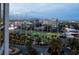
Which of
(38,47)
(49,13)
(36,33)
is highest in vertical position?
(49,13)

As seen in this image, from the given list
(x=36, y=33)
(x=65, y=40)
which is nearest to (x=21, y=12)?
(x=36, y=33)

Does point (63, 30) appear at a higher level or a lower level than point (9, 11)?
lower

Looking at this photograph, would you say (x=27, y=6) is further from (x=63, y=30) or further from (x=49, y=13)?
(x=63, y=30)

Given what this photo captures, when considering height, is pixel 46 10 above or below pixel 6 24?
above

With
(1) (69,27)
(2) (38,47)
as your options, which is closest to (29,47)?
(2) (38,47)

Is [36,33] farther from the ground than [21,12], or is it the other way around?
[21,12]
